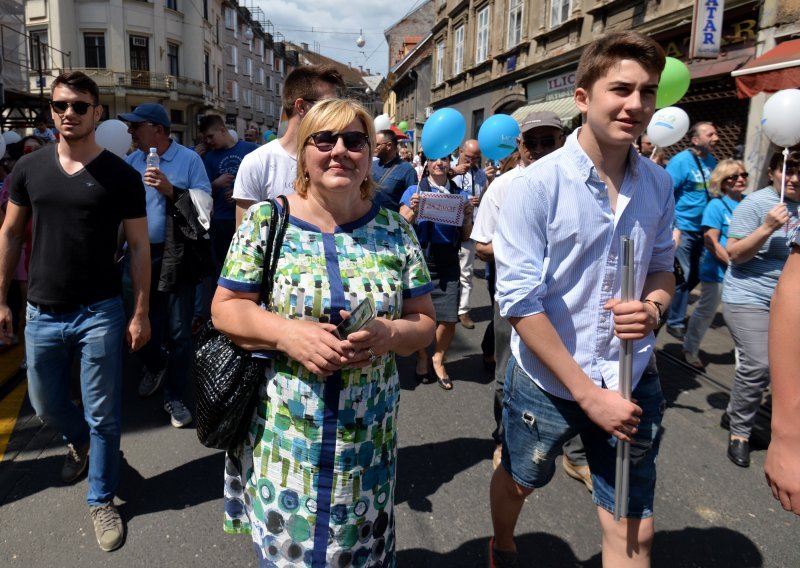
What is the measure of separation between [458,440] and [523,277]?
213 centimetres

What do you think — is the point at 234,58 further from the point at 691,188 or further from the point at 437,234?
the point at 437,234

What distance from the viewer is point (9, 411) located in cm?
408

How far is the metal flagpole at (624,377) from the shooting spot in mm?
1766

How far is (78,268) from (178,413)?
5.06ft

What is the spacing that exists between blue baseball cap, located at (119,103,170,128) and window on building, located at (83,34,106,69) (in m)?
35.2

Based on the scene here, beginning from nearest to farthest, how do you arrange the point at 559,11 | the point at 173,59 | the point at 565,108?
the point at 565,108
the point at 559,11
the point at 173,59

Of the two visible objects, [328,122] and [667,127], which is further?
[667,127]

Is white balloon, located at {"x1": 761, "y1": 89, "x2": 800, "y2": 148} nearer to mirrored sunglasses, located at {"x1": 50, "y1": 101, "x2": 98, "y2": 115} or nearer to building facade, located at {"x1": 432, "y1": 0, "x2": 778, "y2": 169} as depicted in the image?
mirrored sunglasses, located at {"x1": 50, "y1": 101, "x2": 98, "y2": 115}

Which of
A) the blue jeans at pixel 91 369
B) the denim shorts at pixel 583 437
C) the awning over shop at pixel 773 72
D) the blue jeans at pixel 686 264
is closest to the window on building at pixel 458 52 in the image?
the awning over shop at pixel 773 72

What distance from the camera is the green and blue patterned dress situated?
5.49 ft

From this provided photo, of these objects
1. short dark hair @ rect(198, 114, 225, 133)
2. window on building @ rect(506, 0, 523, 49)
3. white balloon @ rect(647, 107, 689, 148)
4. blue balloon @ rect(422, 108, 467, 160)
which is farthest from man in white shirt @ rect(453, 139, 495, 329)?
window on building @ rect(506, 0, 523, 49)

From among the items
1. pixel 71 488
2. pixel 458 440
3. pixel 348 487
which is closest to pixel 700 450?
pixel 458 440

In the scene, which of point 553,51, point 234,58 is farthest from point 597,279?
point 234,58

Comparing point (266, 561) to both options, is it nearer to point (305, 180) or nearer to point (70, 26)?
point (305, 180)
